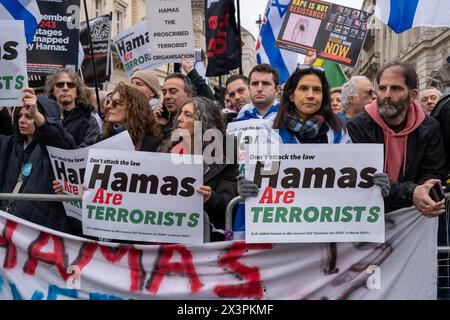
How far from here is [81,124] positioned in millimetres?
5371

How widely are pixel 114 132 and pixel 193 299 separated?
1.51 meters

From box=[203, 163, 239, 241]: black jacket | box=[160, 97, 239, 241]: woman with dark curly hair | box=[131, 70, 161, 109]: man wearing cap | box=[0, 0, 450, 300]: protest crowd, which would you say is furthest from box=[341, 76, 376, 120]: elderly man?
box=[203, 163, 239, 241]: black jacket

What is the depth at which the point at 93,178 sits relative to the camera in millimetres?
4277

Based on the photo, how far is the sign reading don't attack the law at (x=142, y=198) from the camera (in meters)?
4.20

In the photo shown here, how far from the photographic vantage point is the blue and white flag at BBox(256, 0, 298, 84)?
9.28 meters

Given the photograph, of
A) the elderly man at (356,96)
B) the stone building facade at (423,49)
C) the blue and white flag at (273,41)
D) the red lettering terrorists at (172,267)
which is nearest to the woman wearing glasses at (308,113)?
the red lettering terrorists at (172,267)

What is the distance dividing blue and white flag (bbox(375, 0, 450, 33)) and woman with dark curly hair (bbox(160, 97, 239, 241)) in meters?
2.70

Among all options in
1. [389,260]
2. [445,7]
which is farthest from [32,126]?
[445,7]

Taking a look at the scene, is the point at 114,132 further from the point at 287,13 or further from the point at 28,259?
the point at 287,13

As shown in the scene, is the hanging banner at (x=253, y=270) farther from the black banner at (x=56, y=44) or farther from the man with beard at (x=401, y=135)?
the black banner at (x=56, y=44)

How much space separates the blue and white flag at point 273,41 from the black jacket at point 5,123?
4390 millimetres

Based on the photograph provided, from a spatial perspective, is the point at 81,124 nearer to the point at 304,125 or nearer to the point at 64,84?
the point at 64,84

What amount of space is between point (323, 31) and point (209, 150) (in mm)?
4942

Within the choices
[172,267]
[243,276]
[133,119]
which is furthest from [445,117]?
[133,119]
